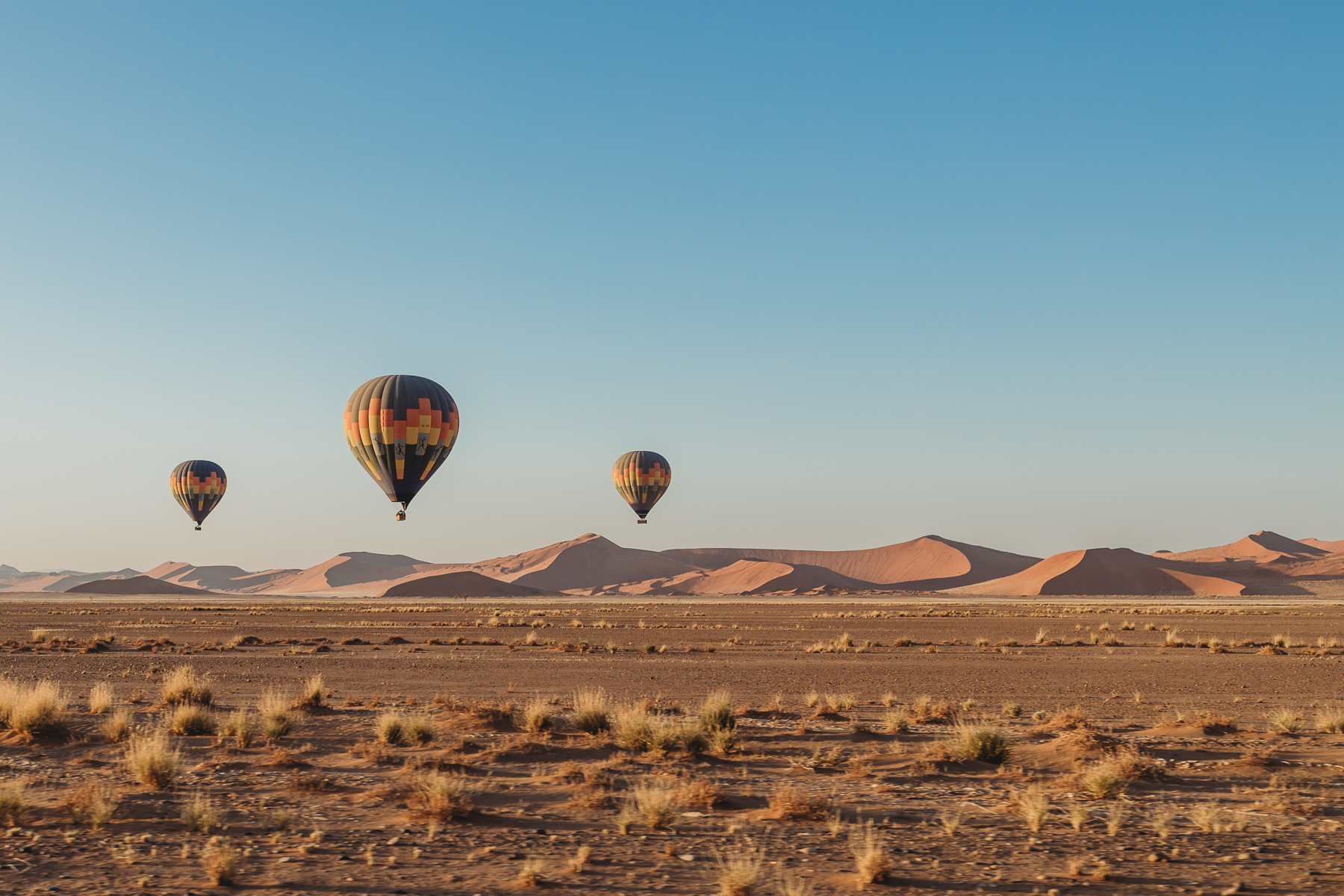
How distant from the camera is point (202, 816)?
841cm

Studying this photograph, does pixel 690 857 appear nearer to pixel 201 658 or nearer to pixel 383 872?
pixel 383 872

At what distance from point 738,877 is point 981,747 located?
5.94 meters

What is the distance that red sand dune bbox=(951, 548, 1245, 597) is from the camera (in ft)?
433

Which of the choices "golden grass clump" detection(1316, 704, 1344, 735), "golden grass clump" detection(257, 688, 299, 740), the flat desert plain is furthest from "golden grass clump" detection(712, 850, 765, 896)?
"golden grass clump" detection(1316, 704, 1344, 735)

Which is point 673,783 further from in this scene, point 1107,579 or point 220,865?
point 1107,579

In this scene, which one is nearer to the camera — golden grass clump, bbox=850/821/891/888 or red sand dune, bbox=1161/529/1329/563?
golden grass clump, bbox=850/821/891/888

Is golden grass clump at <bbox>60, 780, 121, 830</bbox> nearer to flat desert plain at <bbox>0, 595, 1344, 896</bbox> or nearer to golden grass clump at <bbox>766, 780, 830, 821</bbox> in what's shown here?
flat desert plain at <bbox>0, 595, 1344, 896</bbox>

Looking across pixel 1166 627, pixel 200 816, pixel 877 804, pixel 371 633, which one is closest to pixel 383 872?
pixel 200 816

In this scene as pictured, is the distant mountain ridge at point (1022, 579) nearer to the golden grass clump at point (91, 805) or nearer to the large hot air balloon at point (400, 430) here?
the large hot air balloon at point (400, 430)

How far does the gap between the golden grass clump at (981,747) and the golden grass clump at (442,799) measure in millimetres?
5799

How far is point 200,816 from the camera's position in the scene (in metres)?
8.42

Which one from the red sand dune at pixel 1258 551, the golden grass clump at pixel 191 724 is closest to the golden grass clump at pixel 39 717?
the golden grass clump at pixel 191 724

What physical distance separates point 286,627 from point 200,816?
41141 millimetres

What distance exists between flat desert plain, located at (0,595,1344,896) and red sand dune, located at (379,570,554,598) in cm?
10723
